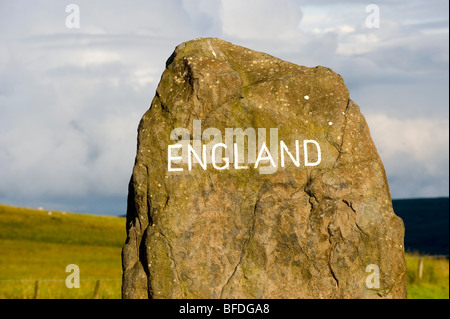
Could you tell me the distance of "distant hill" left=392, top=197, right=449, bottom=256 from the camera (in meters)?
68.8

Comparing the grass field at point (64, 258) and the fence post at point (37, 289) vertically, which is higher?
the grass field at point (64, 258)

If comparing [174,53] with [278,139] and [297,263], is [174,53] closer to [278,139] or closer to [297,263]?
[278,139]

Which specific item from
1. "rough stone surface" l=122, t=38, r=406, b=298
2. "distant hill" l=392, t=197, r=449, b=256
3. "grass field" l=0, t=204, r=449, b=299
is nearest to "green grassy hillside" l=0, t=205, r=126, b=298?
"grass field" l=0, t=204, r=449, b=299

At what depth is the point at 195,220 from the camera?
10750 millimetres

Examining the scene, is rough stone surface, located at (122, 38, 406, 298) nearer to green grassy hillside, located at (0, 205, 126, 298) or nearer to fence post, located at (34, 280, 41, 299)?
green grassy hillside, located at (0, 205, 126, 298)

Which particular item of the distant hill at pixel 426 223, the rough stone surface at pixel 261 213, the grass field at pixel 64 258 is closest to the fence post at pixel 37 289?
the grass field at pixel 64 258

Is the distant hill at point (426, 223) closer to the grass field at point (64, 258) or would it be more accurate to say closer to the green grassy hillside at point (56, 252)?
the green grassy hillside at point (56, 252)

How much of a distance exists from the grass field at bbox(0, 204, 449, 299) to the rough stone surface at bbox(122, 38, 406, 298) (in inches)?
501

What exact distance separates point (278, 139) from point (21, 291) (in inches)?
622

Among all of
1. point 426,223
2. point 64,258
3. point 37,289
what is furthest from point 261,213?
point 426,223

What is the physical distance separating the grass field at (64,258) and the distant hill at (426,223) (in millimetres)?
30297

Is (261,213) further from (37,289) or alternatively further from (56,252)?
(56,252)

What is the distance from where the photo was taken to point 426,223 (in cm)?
8562

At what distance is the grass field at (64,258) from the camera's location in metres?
24.0
